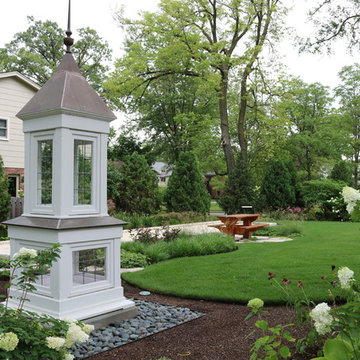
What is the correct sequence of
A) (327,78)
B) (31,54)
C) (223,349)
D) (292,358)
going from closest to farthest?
(292,358) → (223,349) → (31,54) → (327,78)

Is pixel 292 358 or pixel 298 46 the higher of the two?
Result: pixel 298 46

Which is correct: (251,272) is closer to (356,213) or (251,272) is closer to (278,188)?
(356,213)

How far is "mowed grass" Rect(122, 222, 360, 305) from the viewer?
5.70 m

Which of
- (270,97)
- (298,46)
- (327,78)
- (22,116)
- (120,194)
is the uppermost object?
(327,78)

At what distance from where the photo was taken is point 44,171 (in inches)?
183

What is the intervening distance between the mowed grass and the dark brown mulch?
0.47 m

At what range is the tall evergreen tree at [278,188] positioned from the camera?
20.3m

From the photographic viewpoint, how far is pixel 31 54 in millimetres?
26406

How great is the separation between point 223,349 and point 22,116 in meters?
3.35

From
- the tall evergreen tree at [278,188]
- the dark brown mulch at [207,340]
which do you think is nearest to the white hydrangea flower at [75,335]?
the dark brown mulch at [207,340]

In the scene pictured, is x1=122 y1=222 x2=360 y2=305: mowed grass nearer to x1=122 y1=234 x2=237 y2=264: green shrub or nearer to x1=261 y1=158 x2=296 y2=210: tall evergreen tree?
x1=122 y1=234 x2=237 y2=264: green shrub

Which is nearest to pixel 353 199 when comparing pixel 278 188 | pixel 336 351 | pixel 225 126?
pixel 336 351

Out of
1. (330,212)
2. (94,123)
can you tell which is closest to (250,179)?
(330,212)

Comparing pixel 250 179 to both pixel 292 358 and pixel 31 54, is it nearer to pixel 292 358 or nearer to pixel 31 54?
pixel 292 358
